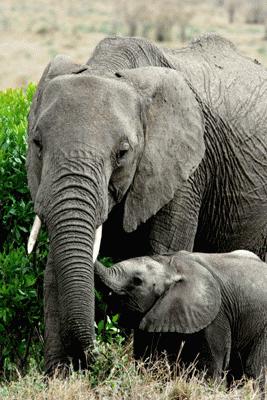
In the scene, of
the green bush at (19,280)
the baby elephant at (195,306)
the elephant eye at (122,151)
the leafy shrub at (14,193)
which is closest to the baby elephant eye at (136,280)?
the baby elephant at (195,306)

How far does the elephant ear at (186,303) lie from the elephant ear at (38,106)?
89 cm

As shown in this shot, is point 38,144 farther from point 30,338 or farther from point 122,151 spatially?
point 30,338

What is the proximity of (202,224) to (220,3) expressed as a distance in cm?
5787

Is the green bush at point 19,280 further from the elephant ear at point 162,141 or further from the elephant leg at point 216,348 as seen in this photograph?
the elephant ear at point 162,141

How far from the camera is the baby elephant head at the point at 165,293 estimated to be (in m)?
6.34

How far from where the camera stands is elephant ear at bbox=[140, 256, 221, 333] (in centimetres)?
641

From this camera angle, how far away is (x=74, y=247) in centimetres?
571

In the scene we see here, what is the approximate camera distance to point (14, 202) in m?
7.69

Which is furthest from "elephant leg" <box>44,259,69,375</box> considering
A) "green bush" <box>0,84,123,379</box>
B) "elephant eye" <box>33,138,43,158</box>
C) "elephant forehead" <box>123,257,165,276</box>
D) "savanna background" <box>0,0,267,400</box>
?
"elephant eye" <box>33,138,43,158</box>

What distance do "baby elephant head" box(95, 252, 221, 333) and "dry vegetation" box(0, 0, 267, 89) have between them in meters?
23.0

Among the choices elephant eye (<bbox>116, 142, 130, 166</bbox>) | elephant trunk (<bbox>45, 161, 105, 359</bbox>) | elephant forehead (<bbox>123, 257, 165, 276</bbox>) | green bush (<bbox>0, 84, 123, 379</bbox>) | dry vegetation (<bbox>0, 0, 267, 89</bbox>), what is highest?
elephant eye (<bbox>116, 142, 130, 166</bbox>)

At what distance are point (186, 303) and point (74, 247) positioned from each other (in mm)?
1031

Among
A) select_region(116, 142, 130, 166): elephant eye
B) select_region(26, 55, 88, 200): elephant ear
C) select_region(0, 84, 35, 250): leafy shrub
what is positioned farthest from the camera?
select_region(0, 84, 35, 250): leafy shrub

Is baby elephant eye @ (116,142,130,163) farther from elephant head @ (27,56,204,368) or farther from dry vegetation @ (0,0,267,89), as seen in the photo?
dry vegetation @ (0,0,267,89)
